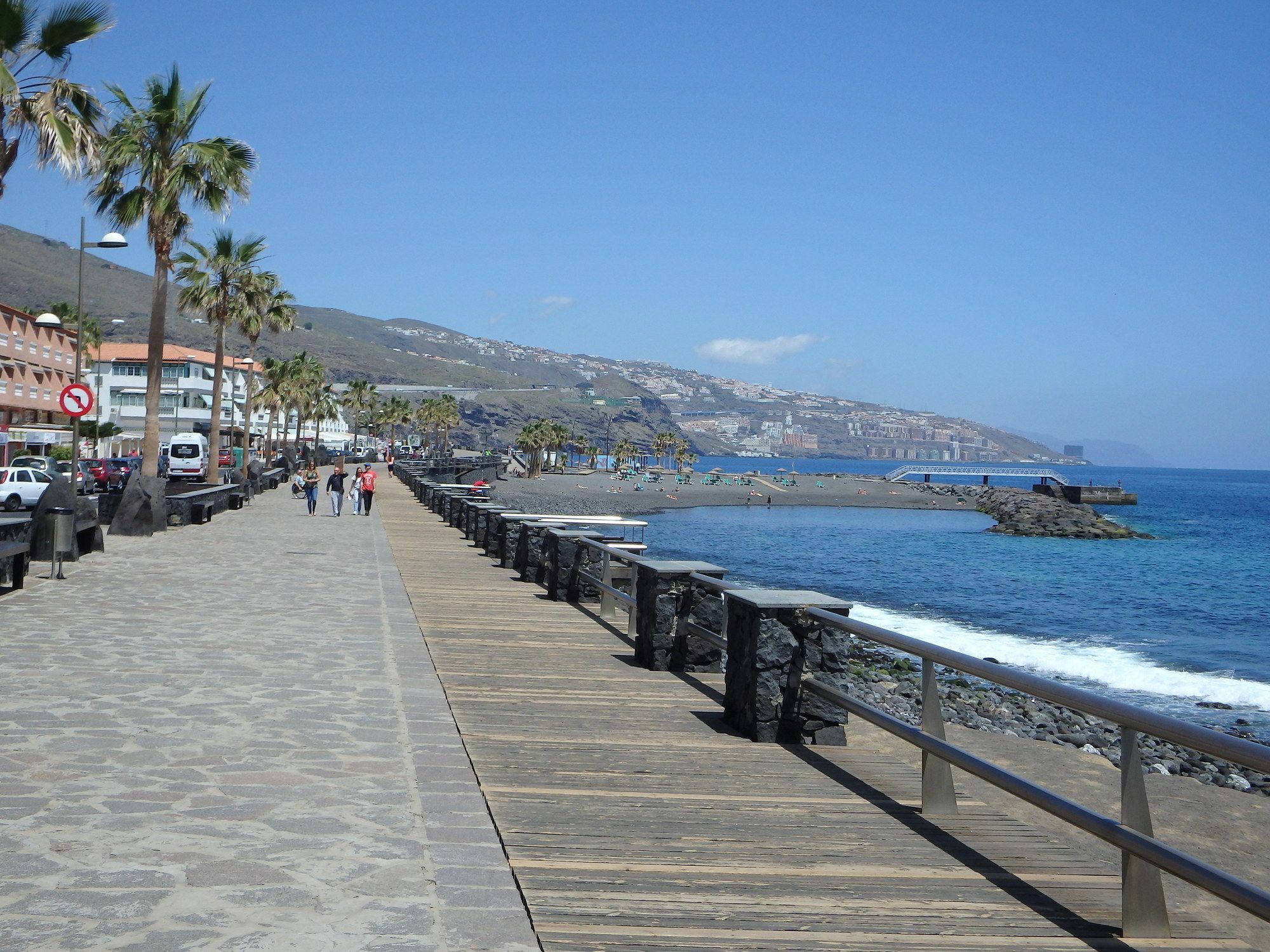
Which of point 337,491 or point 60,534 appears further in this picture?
point 337,491

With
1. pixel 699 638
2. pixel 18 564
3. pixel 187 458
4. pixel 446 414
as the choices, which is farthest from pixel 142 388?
pixel 699 638

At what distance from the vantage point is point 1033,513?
10331cm

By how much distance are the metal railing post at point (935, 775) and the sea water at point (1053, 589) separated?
18169mm

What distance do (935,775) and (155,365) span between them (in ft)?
85.2

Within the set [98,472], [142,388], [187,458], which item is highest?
[142,388]

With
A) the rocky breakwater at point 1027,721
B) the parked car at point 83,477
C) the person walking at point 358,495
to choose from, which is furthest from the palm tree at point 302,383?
the rocky breakwater at point 1027,721

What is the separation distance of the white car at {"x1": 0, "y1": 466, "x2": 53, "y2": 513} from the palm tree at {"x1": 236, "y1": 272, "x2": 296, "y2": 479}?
483 inches

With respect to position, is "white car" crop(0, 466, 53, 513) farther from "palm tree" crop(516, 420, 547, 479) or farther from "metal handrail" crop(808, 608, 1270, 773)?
"palm tree" crop(516, 420, 547, 479)

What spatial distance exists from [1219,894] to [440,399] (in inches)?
6170

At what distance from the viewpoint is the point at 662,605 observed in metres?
10.4

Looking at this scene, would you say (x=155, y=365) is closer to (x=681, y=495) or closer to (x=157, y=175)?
(x=157, y=175)

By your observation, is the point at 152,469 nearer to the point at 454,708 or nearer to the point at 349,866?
the point at 454,708

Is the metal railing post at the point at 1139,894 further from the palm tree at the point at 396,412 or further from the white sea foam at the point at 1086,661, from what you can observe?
the palm tree at the point at 396,412

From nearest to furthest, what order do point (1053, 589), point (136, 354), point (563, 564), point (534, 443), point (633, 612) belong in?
point (633, 612) < point (563, 564) < point (1053, 589) < point (136, 354) < point (534, 443)
